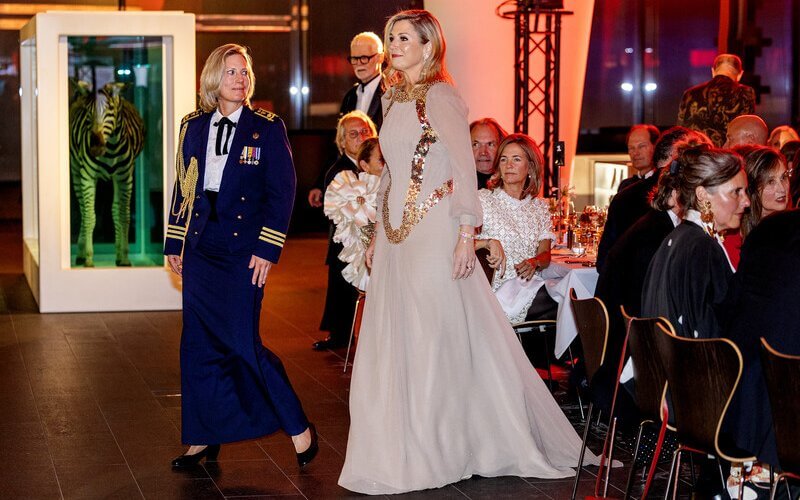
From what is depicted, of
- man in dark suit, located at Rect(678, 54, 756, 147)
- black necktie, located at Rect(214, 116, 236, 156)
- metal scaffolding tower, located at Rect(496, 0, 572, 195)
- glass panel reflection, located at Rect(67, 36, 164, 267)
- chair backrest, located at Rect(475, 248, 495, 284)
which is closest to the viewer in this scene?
black necktie, located at Rect(214, 116, 236, 156)

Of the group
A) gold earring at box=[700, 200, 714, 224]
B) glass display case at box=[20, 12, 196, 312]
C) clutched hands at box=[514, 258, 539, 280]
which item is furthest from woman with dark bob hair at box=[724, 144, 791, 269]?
glass display case at box=[20, 12, 196, 312]

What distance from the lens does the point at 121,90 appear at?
30.3 ft

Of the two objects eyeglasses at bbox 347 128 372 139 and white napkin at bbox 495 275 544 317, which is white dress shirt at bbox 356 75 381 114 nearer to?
eyeglasses at bbox 347 128 372 139

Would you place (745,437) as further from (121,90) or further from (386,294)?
(121,90)

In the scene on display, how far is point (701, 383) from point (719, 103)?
5.26 metres

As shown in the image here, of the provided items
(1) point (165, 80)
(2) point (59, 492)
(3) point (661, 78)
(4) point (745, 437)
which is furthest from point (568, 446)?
(3) point (661, 78)

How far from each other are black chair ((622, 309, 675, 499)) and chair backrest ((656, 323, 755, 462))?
0.53 feet

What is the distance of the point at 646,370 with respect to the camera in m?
3.84

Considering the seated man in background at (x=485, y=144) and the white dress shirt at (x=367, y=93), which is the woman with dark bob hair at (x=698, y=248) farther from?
the white dress shirt at (x=367, y=93)

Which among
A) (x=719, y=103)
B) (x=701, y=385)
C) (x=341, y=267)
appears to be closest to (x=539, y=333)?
(x=341, y=267)

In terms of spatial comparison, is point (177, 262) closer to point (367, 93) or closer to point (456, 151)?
point (456, 151)

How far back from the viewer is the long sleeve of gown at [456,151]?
4422 millimetres

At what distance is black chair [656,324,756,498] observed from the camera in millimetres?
3320

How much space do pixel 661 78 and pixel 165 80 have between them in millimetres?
10230
